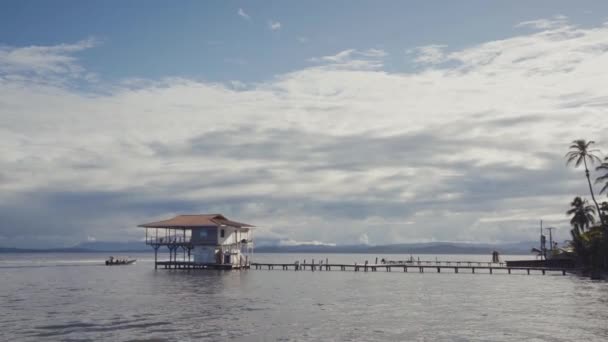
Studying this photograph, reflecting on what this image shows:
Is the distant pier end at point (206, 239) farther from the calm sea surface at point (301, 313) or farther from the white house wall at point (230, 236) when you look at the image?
the calm sea surface at point (301, 313)

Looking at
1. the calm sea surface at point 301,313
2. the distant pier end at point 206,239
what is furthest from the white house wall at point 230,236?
the calm sea surface at point 301,313

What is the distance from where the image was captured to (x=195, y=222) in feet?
293

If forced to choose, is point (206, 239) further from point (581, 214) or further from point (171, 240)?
point (581, 214)

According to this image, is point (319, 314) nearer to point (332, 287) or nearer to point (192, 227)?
point (332, 287)

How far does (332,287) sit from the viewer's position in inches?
2549

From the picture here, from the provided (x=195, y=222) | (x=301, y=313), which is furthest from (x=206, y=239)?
(x=301, y=313)

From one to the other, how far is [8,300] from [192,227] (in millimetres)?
40266

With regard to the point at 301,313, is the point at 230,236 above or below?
above

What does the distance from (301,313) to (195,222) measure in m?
51.1

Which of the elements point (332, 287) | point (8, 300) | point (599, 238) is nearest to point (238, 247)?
point (332, 287)

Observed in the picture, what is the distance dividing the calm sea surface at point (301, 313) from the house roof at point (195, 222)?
2357 cm

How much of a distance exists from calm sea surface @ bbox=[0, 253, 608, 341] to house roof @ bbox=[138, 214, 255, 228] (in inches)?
928

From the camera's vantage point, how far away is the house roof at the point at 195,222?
8750 centimetres

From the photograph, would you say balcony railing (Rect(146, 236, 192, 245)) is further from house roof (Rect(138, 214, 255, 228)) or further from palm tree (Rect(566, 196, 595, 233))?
palm tree (Rect(566, 196, 595, 233))
